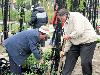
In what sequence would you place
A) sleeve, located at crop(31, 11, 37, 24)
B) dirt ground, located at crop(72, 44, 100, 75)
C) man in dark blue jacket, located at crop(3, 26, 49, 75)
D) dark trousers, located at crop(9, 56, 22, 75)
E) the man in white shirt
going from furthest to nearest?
sleeve, located at crop(31, 11, 37, 24), dirt ground, located at crop(72, 44, 100, 75), dark trousers, located at crop(9, 56, 22, 75), the man in white shirt, man in dark blue jacket, located at crop(3, 26, 49, 75)

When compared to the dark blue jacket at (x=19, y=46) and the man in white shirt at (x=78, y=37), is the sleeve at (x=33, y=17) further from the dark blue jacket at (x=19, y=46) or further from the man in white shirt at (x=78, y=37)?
the dark blue jacket at (x=19, y=46)

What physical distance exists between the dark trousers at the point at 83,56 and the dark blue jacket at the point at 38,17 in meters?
3.29

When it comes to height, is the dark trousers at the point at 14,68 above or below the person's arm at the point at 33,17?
below

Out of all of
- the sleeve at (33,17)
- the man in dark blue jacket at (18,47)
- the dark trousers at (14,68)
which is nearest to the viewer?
the man in dark blue jacket at (18,47)

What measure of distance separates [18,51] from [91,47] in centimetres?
149

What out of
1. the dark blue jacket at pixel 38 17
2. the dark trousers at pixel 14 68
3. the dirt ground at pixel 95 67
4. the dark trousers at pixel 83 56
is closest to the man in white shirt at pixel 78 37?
the dark trousers at pixel 83 56

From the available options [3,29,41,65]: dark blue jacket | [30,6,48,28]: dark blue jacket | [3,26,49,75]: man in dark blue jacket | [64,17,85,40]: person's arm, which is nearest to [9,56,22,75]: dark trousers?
[3,26,49,75]: man in dark blue jacket

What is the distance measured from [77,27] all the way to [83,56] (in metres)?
0.68

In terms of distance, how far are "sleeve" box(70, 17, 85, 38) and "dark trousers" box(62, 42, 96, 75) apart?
0.40 metres

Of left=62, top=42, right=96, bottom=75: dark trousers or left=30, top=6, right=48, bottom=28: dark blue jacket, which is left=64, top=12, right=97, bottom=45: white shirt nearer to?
left=62, top=42, right=96, bottom=75: dark trousers

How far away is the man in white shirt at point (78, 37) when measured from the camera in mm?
7695

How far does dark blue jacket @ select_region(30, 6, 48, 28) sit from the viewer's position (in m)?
11.5

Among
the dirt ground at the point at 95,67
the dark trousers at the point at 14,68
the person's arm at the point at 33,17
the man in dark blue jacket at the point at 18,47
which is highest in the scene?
the person's arm at the point at 33,17

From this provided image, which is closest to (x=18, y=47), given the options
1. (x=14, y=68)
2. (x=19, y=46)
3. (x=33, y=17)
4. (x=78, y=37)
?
(x=19, y=46)
